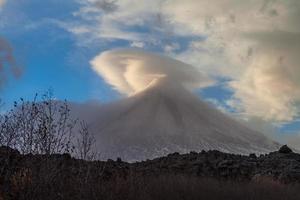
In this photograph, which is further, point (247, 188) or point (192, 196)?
point (247, 188)

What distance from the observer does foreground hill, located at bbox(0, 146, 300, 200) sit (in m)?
20.1

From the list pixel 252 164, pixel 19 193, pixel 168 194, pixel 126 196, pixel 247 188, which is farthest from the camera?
pixel 252 164

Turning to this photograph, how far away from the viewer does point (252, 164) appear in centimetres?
4109

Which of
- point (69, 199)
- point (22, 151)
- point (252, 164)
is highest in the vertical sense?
point (252, 164)

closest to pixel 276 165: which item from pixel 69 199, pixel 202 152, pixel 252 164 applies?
pixel 252 164

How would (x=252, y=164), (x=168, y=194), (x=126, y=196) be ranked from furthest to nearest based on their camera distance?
1. (x=252, y=164)
2. (x=168, y=194)
3. (x=126, y=196)

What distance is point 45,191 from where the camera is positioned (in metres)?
20.0

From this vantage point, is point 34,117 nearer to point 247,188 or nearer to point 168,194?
point 168,194

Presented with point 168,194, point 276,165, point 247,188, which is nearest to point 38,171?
point 168,194

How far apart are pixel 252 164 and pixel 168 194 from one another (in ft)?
54.7

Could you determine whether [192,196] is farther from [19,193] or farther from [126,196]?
[19,193]

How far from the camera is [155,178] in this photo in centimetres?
2741

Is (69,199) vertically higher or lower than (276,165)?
lower

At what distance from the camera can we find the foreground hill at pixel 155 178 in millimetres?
20109
